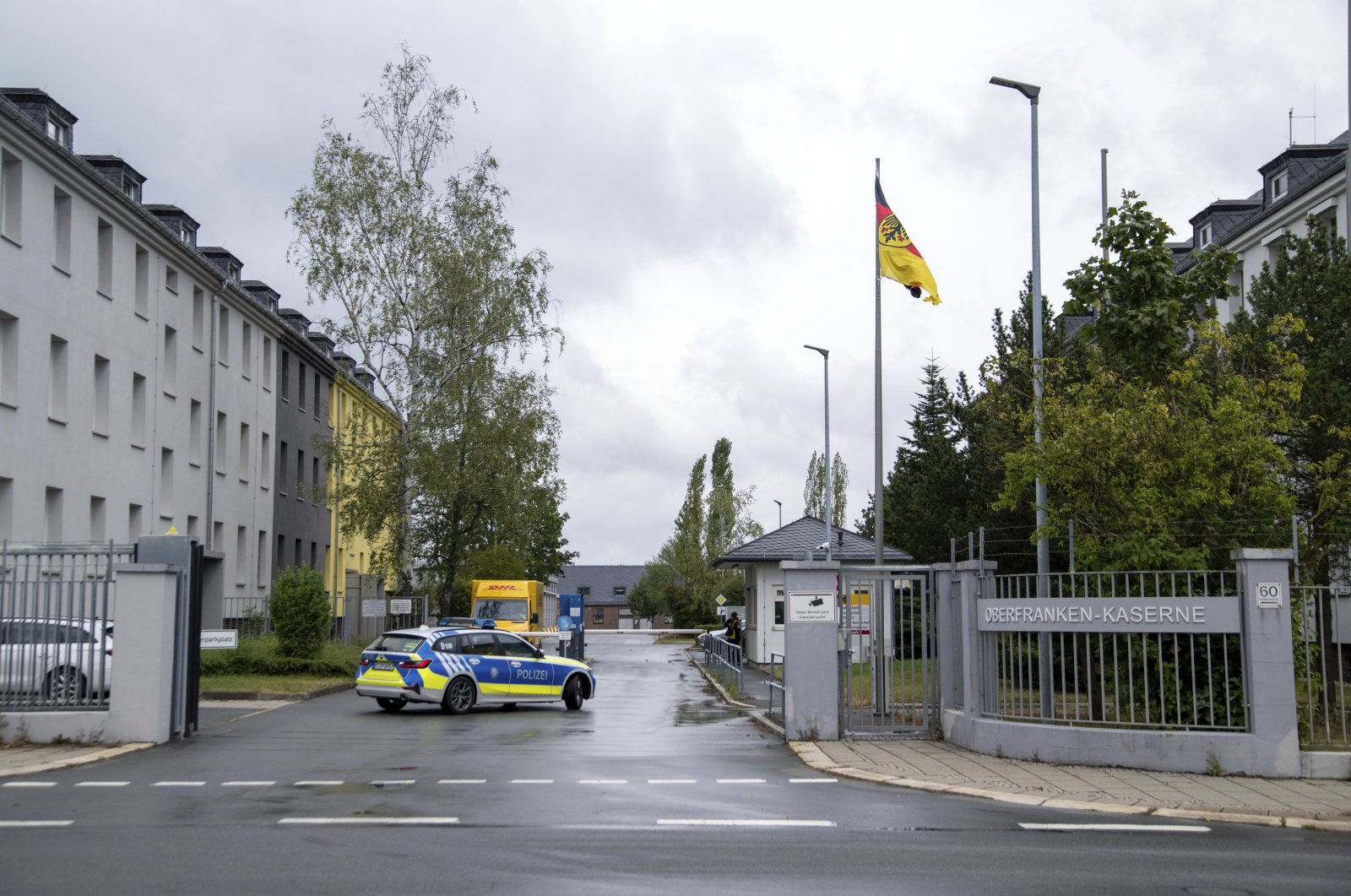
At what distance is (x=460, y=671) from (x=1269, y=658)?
531 inches

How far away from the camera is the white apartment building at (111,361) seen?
91.2ft

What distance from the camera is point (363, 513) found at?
42.4m

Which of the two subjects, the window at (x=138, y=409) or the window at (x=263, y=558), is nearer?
the window at (x=138, y=409)

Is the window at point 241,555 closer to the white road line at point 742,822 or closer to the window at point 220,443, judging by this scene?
the window at point 220,443

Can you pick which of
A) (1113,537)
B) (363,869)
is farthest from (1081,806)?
(363,869)

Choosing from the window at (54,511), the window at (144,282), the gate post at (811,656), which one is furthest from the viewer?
the window at (144,282)

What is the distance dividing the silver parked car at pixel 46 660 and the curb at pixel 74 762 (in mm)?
1017

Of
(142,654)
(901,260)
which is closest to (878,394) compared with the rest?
(901,260)

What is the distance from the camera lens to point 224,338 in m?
42.7

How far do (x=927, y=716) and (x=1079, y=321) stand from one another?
26.2 metres

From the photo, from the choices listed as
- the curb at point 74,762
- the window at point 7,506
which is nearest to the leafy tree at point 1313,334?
the curb at point 74,762

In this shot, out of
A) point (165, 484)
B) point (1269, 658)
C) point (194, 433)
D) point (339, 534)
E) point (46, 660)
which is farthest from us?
point (339, 534)

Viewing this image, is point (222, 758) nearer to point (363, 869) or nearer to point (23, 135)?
point (363, 869)

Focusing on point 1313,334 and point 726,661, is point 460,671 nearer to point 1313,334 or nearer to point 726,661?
point 726,661
